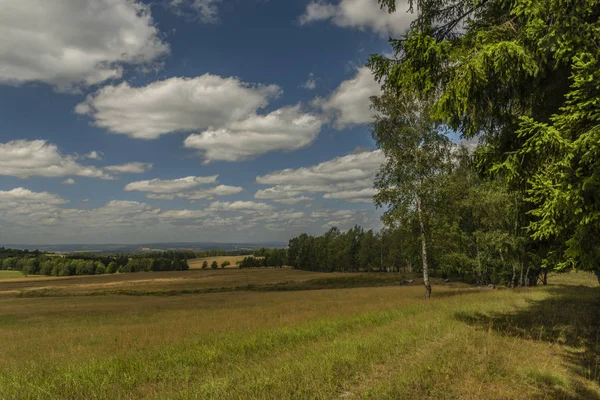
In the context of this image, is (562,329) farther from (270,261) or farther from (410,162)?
(270,261)

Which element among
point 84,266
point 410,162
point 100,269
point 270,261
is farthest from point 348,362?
point 84,266

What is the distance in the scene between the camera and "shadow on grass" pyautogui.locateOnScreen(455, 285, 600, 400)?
592 centimetres

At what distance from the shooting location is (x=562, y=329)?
32.6 feet

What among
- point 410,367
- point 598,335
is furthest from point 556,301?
point 410,367

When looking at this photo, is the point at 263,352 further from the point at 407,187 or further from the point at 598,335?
the point at 407,187

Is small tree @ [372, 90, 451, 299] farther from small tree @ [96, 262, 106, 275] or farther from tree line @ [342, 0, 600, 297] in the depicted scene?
small tree @ [96, 262, 106, 275]

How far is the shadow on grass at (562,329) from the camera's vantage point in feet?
19.4

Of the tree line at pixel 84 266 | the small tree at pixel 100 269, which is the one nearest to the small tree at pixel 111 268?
the tree line at pixel 84 266

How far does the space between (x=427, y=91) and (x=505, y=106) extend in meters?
2.15

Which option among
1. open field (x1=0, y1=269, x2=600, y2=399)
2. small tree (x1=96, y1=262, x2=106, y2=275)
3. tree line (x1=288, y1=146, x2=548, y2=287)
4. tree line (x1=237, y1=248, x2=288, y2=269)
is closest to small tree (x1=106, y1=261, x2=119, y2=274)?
small tree (x1=96, y1=262, x2=106, y2=275)

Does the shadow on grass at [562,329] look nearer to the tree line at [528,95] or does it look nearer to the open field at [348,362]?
the open field at [348,362]

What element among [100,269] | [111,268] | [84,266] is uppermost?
[84,266]

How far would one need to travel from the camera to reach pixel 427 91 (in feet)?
24.7

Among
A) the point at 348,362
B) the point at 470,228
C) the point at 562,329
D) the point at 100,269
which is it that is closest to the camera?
the point at 348,362
